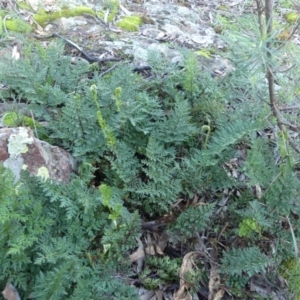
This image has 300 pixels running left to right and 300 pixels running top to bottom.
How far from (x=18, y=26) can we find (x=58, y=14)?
477 mm

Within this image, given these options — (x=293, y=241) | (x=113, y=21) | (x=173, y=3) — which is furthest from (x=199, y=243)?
(x=173, y=3)

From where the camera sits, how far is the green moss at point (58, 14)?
380cm

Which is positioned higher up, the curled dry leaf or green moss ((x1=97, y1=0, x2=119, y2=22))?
green moss ((x1=97, y1=0, x2=119, y2=22))

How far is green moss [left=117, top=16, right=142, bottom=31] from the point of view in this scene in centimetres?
394

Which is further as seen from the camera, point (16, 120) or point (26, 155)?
point (16, 120)

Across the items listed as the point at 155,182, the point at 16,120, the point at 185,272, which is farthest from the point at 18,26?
the point at 185,272

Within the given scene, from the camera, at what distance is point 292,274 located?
8.01 ft

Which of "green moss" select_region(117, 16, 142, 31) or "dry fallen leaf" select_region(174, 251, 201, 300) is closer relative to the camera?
"dry fallen leaf" select_region(174, 251, 201, 300)

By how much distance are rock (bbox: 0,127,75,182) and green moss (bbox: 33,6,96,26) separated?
1.69m

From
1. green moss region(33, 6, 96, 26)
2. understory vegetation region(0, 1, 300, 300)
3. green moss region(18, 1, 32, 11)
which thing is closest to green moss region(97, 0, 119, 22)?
green moss region(33, 6, 96, 26)

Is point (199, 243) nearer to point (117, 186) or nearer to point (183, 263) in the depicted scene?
point (183, 263)

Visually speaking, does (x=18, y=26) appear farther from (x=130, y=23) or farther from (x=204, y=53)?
(x=204, y=53)

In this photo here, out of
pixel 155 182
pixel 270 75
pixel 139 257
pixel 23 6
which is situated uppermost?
pixel 270 75

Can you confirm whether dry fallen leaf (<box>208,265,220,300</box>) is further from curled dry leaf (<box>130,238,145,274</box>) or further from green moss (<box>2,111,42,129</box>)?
green moss (<box>2,111,42,129</box>)
